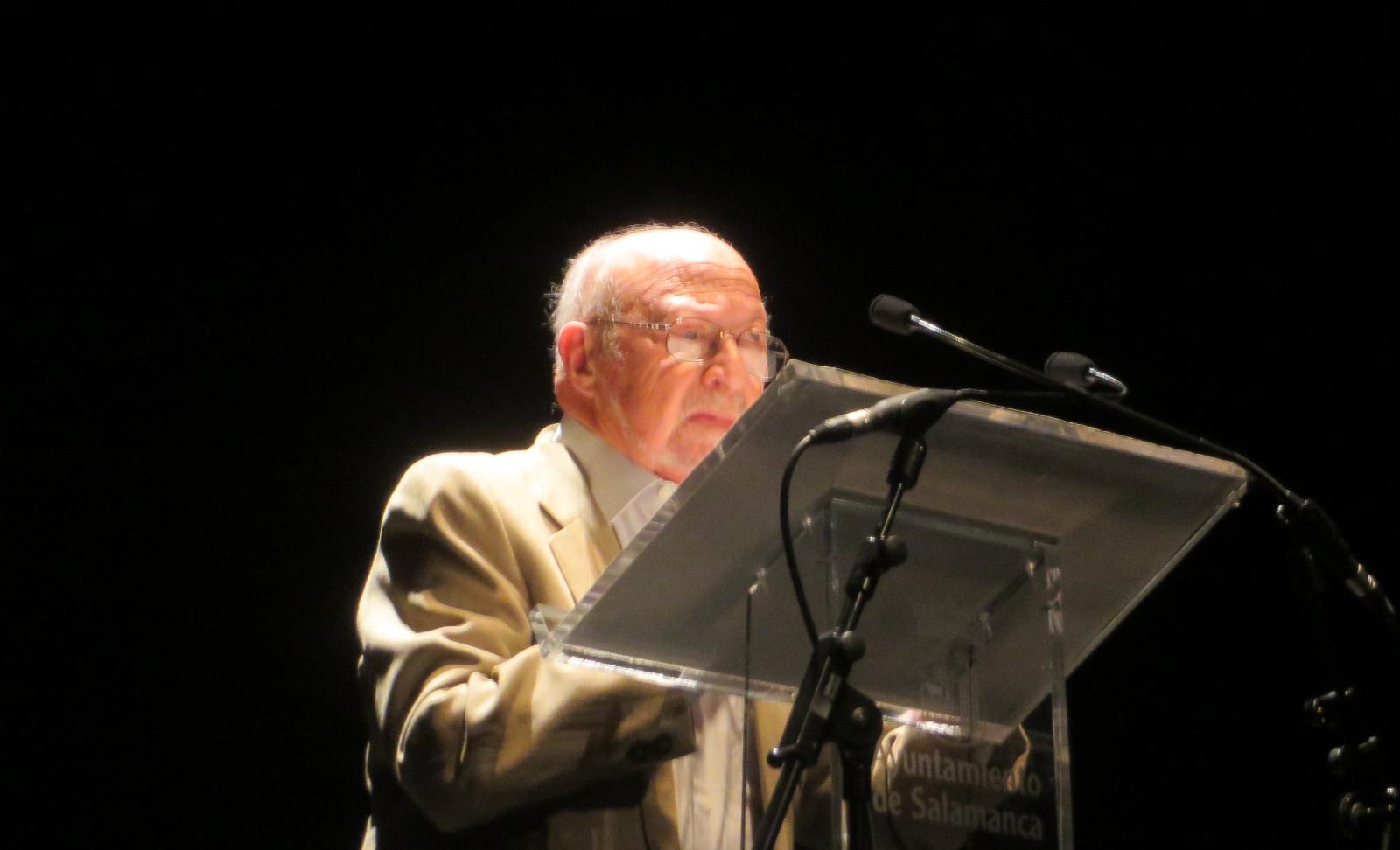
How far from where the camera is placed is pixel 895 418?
170 cm

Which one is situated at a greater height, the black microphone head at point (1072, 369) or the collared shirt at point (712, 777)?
the black microphone head at point (1072, 369)

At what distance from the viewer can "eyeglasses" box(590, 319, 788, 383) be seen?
2904mm

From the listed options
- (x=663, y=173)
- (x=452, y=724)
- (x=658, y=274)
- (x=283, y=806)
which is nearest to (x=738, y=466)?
(x=452, y=724)

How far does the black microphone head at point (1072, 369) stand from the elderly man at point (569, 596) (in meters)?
0.60

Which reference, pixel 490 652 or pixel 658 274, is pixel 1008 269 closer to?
pixel 658 274

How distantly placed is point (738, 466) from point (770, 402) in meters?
0.10

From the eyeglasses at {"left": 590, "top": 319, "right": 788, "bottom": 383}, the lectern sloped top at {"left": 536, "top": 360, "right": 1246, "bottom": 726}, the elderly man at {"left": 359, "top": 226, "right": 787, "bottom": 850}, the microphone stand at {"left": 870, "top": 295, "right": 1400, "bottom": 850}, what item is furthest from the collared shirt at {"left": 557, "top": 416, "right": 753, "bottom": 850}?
A: the microphone stand at {"left": 870, "top": 295, "right": 1400, "bottom": 850}

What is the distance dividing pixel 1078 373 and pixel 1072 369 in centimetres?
1

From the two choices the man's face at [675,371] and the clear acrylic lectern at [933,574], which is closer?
the clear acrylic lectern at [933,574]

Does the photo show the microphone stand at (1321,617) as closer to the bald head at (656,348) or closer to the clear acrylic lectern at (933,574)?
the clear acrylic lectern at (933,574)

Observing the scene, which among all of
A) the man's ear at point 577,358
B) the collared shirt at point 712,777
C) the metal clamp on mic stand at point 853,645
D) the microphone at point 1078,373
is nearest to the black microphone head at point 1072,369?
the microphone at point 1078,373

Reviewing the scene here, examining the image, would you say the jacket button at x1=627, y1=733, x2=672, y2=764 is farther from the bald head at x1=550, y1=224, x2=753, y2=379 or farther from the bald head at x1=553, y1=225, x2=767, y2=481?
the bald head at x1=550, y1=224, x2=753, y2=379

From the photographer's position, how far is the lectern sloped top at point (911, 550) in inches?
71.0

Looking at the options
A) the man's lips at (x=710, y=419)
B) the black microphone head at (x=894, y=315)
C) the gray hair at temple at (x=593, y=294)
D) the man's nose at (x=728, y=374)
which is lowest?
the black microphone head at (x=894, y=315)
